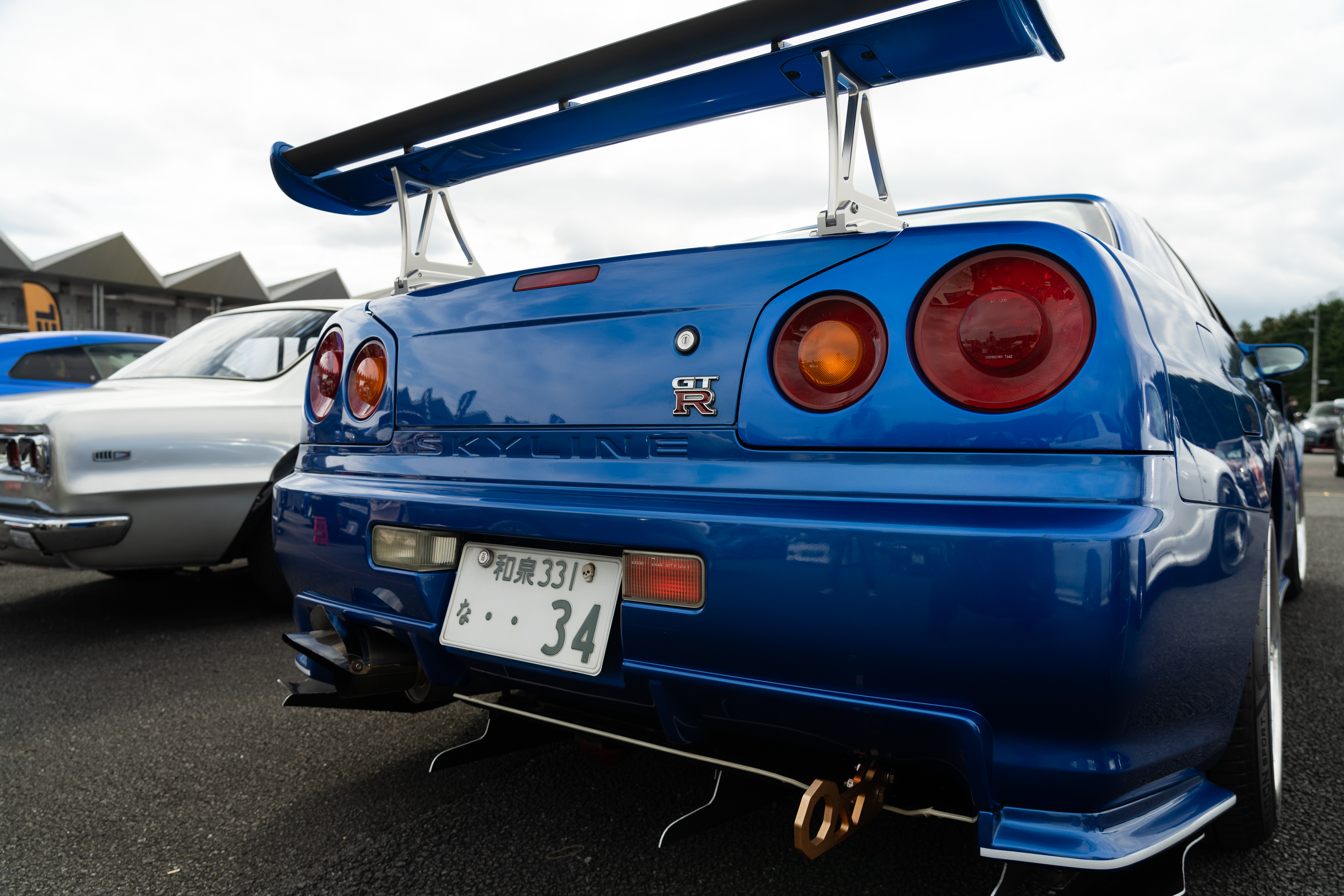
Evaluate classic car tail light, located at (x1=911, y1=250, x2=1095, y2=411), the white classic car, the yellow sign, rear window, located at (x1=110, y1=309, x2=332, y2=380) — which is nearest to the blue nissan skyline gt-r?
classic car tail light, located at (x1=911, y1=250, x2=1095, y2=411)

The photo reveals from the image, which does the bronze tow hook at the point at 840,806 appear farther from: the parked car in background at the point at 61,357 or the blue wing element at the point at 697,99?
the parked car in background at the point at 61,357

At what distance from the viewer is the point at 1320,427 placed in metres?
26.7

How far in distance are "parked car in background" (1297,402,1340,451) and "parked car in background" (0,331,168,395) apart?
29.6 metres

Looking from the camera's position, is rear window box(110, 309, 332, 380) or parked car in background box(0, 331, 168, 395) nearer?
rear window box(110, 309, 332, 380)

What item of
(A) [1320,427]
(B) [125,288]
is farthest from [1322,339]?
(B) [125,288]

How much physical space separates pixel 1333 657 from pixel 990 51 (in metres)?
2.88

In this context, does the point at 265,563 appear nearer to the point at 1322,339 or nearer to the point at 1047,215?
the point at 1047,215

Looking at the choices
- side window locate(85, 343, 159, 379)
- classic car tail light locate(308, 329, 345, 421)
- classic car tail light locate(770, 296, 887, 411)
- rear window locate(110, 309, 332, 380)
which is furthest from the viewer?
side window locate(85, 343, 159, 379)

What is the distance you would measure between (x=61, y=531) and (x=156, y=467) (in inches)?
15.3

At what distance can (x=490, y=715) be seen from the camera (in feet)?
6.25

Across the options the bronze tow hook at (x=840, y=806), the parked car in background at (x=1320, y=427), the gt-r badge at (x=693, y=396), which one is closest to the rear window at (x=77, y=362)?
the gt-r badge at (x=693, y=396)

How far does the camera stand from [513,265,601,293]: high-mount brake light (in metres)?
1.61

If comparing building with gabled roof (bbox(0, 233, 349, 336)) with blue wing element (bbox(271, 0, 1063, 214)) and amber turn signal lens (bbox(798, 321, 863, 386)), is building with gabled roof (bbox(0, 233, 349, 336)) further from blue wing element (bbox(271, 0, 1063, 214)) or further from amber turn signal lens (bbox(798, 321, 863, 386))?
amber turn signal lens (bbox(798, 321, 863, 386))

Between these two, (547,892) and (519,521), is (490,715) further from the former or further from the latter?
(519,521)
